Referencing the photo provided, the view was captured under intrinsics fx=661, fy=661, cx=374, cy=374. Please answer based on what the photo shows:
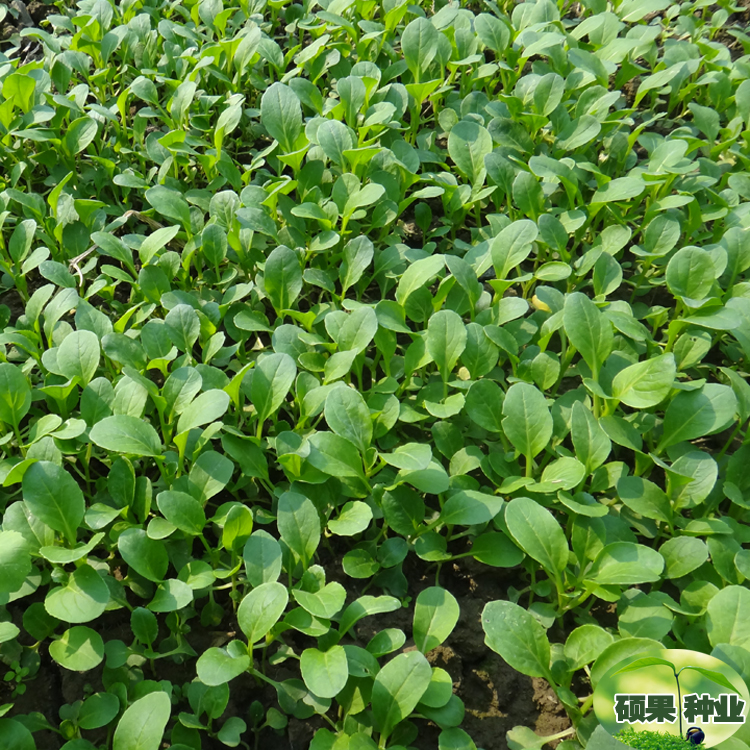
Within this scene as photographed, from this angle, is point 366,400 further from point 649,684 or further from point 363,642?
point 649,684

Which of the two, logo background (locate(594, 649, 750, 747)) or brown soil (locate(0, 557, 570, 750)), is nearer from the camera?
logo background (locate(594, 649, 750, 747))

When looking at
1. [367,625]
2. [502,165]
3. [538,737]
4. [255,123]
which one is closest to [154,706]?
[367,625]

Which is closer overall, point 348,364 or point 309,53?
point 348,364

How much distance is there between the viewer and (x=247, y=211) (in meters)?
1.78

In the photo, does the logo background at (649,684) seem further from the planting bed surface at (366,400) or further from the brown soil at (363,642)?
the brown soil at (363,642)

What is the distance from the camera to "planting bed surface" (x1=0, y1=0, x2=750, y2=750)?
118 centimetres

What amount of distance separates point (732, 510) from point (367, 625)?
82cm

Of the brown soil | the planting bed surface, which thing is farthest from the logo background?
the brown soil

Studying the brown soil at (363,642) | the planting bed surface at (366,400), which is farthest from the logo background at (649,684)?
the brown soil at (363,642)

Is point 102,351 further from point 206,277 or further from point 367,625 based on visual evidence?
point 367,625

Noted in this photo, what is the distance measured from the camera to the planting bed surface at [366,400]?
3.87ft

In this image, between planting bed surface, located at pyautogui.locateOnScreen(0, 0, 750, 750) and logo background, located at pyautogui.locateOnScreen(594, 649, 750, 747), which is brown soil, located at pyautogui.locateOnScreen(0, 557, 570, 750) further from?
logo background, located at pyautogui.locateOnScreen(594, 649, 750, 747)

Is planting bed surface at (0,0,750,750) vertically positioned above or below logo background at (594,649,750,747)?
above

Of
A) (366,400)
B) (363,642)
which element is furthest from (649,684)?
(366,400)
